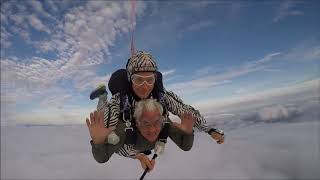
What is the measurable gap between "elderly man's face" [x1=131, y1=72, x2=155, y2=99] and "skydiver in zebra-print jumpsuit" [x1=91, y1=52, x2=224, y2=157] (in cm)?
4

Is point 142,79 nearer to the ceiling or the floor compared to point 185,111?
nearer to the ceiling

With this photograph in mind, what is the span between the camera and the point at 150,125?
2939 mm

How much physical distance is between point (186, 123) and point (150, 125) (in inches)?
11.9

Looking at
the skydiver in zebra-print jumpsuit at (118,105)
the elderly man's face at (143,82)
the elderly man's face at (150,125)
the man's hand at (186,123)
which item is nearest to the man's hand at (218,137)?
the skydiver in zebra-print jumpsuit at (118,105)

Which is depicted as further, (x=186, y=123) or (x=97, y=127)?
(x=186, y=123)

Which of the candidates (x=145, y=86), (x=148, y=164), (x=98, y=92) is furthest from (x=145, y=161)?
(x=98, y=92)

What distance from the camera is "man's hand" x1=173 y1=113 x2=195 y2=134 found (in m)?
3.02

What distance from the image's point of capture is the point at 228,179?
106 m

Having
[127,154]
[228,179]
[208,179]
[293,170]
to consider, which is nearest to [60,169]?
[208,179]

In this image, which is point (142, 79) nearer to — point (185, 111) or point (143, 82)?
point (143, 82)

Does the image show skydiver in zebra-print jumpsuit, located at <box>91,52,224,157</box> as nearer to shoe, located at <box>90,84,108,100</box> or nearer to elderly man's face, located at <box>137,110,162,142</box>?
shoe, located at <box>90,84,108,100</box>

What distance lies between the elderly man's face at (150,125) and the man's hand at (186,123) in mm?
193

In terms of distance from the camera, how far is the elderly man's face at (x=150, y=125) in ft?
9.44

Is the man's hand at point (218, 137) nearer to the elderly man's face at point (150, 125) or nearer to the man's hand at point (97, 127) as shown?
the elderly man's face at point (150, 125)
